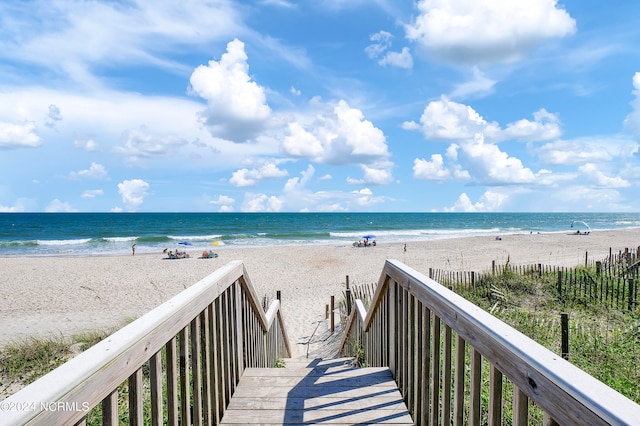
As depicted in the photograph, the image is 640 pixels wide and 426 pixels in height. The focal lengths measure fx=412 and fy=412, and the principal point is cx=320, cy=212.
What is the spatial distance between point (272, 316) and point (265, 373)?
212cm

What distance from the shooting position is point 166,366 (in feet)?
5.96

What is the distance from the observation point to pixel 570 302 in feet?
31.2

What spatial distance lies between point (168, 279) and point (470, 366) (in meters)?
20.0

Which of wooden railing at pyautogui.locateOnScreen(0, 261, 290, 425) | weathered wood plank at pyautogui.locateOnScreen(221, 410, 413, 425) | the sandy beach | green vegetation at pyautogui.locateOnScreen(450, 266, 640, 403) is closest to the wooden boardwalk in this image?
weathered wood plank at pyautogui.locateOnScreen(221, 410, 413, 425)

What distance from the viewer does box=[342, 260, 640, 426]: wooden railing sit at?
3.35 ft

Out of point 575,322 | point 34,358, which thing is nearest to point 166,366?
point 34,358

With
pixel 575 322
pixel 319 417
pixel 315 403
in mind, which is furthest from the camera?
pixel 575 322

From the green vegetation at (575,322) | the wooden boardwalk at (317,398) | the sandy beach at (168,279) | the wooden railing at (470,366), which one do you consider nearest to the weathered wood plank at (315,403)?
the wooden boardwalk at (317,398)

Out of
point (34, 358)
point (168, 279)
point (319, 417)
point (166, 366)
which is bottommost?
point (168, 279)

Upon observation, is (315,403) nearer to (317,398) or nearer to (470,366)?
(317,398)

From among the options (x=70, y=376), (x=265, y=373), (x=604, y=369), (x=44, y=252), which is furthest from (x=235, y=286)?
(x=44, y=252)

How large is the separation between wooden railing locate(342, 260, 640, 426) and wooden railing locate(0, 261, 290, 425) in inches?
48.6

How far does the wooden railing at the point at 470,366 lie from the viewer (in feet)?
3.35

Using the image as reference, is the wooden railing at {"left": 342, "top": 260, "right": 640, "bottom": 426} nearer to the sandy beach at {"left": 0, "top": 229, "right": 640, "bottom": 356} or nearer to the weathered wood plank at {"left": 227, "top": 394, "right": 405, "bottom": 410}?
the weathered wood plank at {"left": 227, "top": 394, "right": 405, "bottom": 410}
